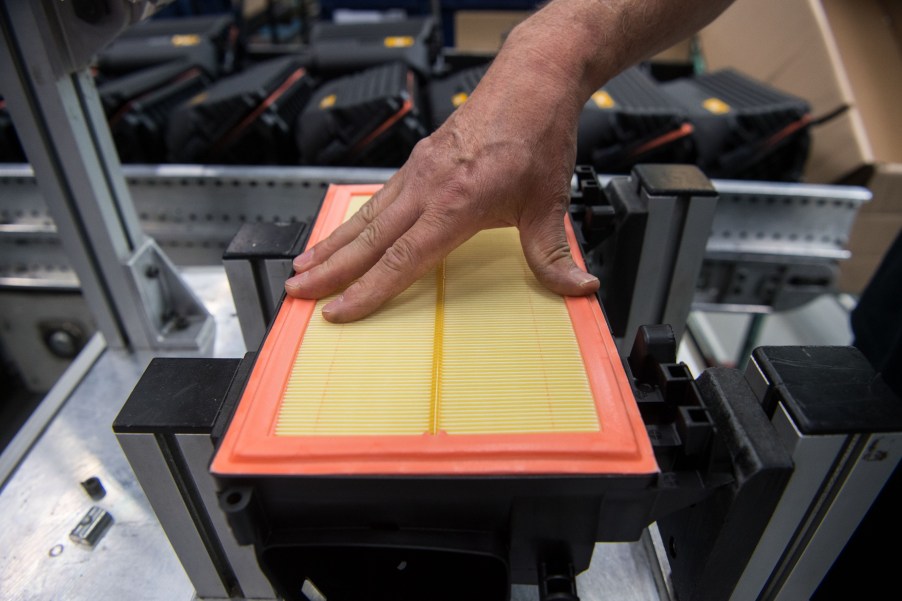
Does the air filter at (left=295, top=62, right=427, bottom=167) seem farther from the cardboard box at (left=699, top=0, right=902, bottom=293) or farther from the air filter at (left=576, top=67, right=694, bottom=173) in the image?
the cardboard box at (left=699, top=0, right=902, bottom=293)

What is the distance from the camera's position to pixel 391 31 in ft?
5.99

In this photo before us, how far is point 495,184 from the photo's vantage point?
0.67 m

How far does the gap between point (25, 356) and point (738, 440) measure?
79.7 inches

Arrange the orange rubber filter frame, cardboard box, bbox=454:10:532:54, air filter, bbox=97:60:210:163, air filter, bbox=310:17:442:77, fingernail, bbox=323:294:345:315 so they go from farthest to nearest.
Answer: cardboard box, bbox=454:10:532:54
air filter, bbox=310:17:442:77
air filter, bbox=97:60:210:163
fingernail, bbox=323:294:345:315
the orange rubber filter frame

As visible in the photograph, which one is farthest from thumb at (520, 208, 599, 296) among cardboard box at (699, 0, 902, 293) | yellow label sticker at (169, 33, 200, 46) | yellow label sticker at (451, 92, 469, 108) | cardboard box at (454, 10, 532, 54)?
cardboard box at (454, 10, 532, 54)

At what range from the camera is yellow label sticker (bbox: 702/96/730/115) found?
136 cm

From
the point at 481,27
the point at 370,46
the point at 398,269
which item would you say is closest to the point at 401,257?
the point at 398,269

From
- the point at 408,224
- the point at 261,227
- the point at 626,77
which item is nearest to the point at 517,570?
the point at 408,224

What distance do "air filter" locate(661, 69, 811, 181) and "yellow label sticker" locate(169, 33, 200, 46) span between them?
5.03 feet

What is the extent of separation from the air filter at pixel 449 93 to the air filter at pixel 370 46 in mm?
145

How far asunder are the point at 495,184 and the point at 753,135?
969mm

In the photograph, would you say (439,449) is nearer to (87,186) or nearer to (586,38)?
(586,38)

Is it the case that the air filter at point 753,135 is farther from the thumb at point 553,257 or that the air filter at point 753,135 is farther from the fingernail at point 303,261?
the fingernail at point 303,261

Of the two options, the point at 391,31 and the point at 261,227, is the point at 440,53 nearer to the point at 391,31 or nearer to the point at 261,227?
the point at 391,31
